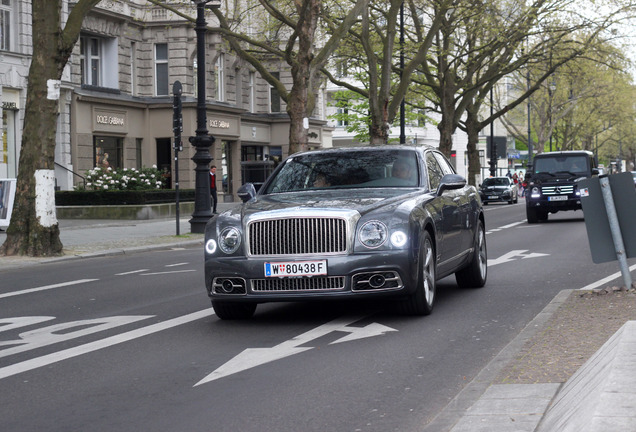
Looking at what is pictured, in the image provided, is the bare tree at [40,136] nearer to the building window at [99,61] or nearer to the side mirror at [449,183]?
the side mirror at [449,183]

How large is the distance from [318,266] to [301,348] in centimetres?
109

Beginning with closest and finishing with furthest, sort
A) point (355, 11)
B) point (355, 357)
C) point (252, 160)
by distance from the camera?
1. point (355, 357)
2. point (355, 11)
3. point (252, 160)

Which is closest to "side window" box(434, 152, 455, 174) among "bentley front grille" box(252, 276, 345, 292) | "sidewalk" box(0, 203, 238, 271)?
"bentley front grille" box(252, 276, 345, 292)

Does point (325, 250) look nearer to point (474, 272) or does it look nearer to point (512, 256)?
point (474, 272)

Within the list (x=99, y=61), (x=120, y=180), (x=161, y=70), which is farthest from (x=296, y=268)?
(x=161, y=70)

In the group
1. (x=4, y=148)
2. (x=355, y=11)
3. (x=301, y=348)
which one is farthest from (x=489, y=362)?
(x=4, y=148)

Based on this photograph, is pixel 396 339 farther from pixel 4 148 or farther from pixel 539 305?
pixel 4 148

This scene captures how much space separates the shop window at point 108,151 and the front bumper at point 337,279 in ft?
105

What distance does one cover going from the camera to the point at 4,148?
36.1 metres

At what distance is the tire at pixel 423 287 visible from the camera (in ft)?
31.1

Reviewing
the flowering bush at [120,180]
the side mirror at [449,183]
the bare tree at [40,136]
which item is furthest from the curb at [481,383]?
the flowering bush at [120,180]

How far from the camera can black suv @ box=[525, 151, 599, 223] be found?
29609 mm

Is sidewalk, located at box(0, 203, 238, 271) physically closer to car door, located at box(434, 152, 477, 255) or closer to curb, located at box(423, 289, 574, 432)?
car door, located at box(434, 152, 477, 255)

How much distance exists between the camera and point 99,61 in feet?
143
